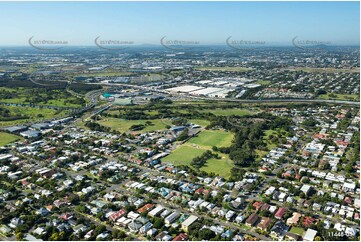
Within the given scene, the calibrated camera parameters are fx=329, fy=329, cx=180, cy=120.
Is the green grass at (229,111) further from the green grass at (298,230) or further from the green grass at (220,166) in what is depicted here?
the green grass at (298,230)

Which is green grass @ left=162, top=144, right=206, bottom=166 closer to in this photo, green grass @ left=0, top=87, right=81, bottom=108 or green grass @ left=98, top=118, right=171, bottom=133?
green grass @ left=98, top=118, right=171, bottom=133

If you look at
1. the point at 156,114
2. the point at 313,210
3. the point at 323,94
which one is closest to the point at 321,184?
the point at 313,210

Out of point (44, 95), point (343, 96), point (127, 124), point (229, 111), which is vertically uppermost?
point (343, 96)

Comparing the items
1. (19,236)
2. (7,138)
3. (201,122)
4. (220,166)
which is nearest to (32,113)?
(7,138)

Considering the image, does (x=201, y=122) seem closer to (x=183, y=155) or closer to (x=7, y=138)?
(x=183, y=155)

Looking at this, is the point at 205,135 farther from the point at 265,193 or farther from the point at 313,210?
the point at 313,210

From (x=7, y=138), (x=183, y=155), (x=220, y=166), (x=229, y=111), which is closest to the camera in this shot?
(x=220, y=166)

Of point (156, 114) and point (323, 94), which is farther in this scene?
point (323, 94)
